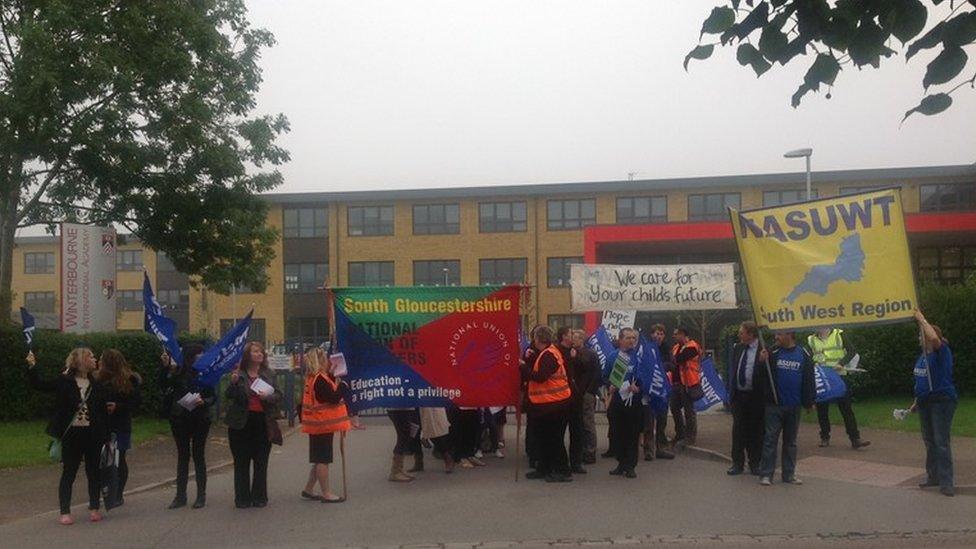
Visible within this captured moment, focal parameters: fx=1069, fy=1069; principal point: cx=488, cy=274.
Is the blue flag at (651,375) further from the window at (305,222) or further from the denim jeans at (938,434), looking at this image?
the window at (305,222)

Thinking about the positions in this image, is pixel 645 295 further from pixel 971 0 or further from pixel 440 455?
pixel 971 0

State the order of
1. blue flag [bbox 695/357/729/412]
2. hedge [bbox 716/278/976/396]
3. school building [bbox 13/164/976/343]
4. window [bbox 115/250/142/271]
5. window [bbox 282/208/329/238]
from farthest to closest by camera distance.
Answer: window [bbox 115/250/142/271], window [bbox 282/208/329/238], school building [bbox 13/164/976/343], hedge [bbox 716/278/976/396], blue flag [bbox 695/357/729/412]

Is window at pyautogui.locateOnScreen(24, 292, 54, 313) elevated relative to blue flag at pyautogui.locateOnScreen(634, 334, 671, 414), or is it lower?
elevated

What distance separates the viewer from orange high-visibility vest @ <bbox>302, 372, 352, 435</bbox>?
10758 mm

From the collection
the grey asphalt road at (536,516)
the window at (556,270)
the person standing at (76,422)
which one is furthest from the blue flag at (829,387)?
the window at (556,270)

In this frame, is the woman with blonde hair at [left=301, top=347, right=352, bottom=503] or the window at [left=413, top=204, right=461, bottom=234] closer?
the woman with blonde hair at [left=301, top=347, right=352, bottom=503]

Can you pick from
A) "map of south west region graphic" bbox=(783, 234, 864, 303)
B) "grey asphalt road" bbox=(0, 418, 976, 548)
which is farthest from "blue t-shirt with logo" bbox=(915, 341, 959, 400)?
"map of south west region graphic" bbox=(783, 234, 864, 303)

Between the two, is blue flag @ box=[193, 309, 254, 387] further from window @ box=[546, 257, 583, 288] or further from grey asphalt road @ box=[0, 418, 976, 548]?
window @ box=[546, 257, 583, 288]

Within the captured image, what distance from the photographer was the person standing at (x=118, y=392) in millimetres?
10055

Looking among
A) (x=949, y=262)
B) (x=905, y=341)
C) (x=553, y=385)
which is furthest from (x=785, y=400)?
(x=949, y=262)

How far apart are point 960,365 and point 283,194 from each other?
114 feet

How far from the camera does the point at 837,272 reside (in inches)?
419

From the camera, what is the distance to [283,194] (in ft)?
163

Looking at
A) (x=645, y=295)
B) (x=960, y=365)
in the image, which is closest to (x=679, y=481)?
(x=645, y=295)
